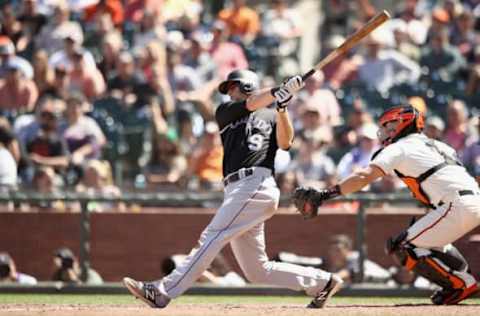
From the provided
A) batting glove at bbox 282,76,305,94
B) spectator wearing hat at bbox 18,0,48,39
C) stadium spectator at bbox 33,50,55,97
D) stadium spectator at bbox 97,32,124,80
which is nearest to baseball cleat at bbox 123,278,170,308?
batting glove at bbox 282,76,305,94

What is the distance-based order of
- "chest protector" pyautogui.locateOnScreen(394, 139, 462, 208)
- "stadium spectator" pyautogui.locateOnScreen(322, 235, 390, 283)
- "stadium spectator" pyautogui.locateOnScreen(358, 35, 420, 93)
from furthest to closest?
"stadium spectator" pyautogui.locateOnScreen(358, 35, 420, 93) < "stadium spectator" pyautogui.locateOnScreen(322, 235, 390, 283) < "chest protector" pyautogui.locateOnScreen(394, 139, 462, 208)

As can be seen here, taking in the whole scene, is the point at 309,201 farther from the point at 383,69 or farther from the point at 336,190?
Result: the point at 383,69

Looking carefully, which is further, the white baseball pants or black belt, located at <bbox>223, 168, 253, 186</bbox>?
black belt, located at <bbox>223, 168, 253, 186</bbox>

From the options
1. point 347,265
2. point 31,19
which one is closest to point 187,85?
point 31,19

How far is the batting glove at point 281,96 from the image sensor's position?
8242 mm

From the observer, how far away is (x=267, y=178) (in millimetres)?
8617

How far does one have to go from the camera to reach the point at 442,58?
15.1 meters

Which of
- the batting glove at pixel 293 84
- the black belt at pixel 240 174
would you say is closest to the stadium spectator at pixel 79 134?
the black belt at pixel 240 174

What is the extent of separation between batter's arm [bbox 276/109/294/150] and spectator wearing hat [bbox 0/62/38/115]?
282 inches

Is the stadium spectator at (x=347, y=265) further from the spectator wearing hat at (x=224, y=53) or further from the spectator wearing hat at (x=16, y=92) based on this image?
the spectator wearing hat at (x=16, y=92)

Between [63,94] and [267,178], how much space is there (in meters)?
7.07

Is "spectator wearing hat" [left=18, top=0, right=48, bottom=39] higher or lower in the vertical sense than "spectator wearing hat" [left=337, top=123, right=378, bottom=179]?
higher

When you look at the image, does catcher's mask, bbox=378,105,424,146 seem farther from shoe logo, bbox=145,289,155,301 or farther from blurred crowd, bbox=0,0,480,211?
blurred crowd, bbox=0,0,480,211

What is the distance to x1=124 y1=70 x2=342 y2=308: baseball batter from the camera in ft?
27.7
